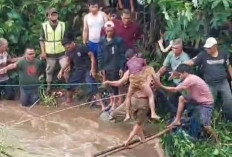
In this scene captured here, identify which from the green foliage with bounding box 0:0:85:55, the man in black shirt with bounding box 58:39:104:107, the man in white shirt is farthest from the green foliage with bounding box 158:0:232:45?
the green foliage with bounding box 0:0:85:55

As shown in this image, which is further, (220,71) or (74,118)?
(74,118)

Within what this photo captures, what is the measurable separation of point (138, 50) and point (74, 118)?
1.83 meters

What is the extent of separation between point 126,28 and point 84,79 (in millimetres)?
1388

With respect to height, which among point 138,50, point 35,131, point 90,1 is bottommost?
point 35,131

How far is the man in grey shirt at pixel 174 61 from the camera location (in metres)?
12.2

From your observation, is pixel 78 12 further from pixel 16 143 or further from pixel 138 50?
pixel 16 143

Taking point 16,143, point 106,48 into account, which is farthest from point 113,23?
point 16,143

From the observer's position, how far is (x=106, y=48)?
1304 cm

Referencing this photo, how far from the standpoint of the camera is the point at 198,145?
11.2 meters

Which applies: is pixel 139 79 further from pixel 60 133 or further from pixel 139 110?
pixel 60 133

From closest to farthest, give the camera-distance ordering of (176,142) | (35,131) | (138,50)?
1. (176,142)
2. (35,131)
3. (138,50)

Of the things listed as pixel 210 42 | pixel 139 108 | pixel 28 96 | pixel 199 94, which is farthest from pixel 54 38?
pixel 199 94

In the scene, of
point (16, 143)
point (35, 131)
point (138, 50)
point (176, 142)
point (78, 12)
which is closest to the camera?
point (176, 142)

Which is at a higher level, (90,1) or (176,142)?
(90,1)
